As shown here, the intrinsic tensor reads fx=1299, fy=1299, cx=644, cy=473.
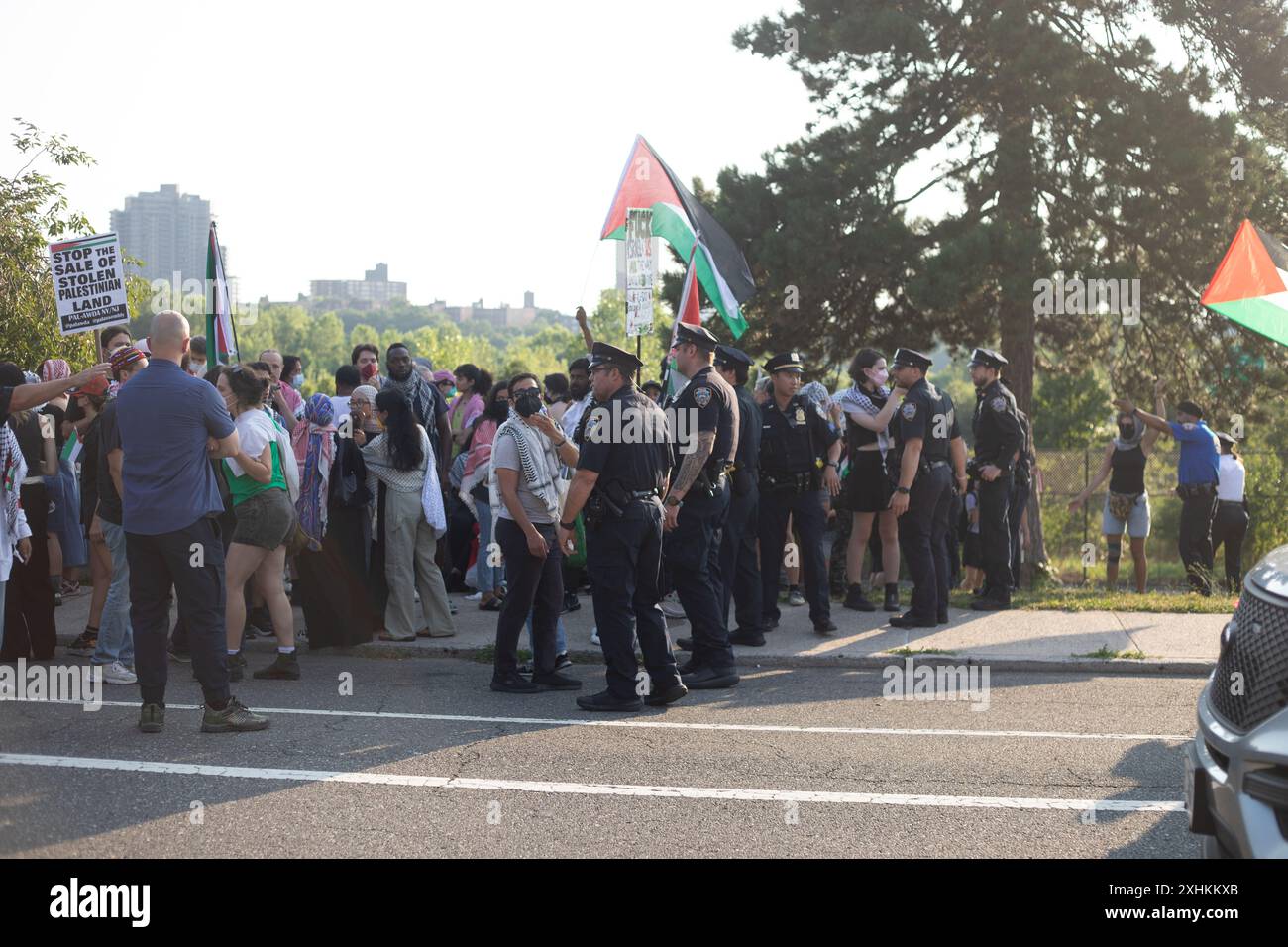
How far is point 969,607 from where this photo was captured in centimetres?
1066

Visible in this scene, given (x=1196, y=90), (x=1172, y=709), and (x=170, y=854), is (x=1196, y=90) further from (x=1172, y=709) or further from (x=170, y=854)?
(x=170, y=854)

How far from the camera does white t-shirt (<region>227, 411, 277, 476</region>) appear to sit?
25.2ft

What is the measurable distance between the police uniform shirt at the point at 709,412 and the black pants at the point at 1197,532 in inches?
262

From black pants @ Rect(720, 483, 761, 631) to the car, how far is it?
4.94 m

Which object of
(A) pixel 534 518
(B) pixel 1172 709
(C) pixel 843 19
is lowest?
(B) pixel 1172 709

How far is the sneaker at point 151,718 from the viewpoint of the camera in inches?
259

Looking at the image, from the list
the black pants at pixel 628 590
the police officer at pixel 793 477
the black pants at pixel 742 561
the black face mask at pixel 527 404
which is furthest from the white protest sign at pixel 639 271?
the black pants at pixel 628 590

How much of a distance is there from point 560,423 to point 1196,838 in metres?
6.78

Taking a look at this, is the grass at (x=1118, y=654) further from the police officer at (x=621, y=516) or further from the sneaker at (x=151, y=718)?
the sneaker at (x=151, y=718)

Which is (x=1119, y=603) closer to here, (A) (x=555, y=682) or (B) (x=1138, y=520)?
(B) (x=1138, y=520)

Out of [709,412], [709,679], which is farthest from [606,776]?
[709,412]

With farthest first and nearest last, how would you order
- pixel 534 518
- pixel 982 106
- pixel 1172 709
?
1. pixel 982 106
2. pixel 534 518
3. pixel 1172 709

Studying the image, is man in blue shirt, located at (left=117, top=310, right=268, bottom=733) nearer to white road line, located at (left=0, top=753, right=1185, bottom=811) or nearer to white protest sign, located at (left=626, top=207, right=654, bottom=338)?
white road line, located at (left=0, top=753, right=1185, bottom=811)
